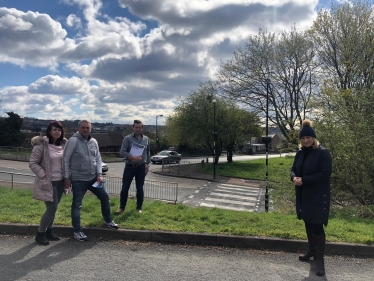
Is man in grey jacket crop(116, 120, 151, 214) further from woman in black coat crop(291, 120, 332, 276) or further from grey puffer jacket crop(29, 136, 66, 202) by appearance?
woman in black coat crop(291, 120, 332, 276)

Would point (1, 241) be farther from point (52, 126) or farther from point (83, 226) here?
point (52, 126)

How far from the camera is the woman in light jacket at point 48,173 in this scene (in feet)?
14.6

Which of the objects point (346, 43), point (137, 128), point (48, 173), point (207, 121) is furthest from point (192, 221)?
point (207, 121)

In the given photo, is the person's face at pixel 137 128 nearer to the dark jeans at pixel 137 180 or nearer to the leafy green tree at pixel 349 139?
the dark jeans at pixel 137 180

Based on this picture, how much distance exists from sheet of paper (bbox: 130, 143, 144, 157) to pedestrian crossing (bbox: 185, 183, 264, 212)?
1017 centimetres

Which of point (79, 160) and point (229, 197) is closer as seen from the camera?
point (79, 160)

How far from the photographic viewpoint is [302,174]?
4.10 metres

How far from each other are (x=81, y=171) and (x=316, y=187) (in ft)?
10.6

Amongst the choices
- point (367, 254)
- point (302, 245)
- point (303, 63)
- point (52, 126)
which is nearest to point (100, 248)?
point (52, 126)

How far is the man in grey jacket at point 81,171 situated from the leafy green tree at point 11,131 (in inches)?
1662

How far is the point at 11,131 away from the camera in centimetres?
4175

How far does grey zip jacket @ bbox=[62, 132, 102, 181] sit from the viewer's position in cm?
461

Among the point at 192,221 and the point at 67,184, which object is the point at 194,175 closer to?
the point at 192,221

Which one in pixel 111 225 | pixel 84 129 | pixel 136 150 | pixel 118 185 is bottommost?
pixel 118 185
